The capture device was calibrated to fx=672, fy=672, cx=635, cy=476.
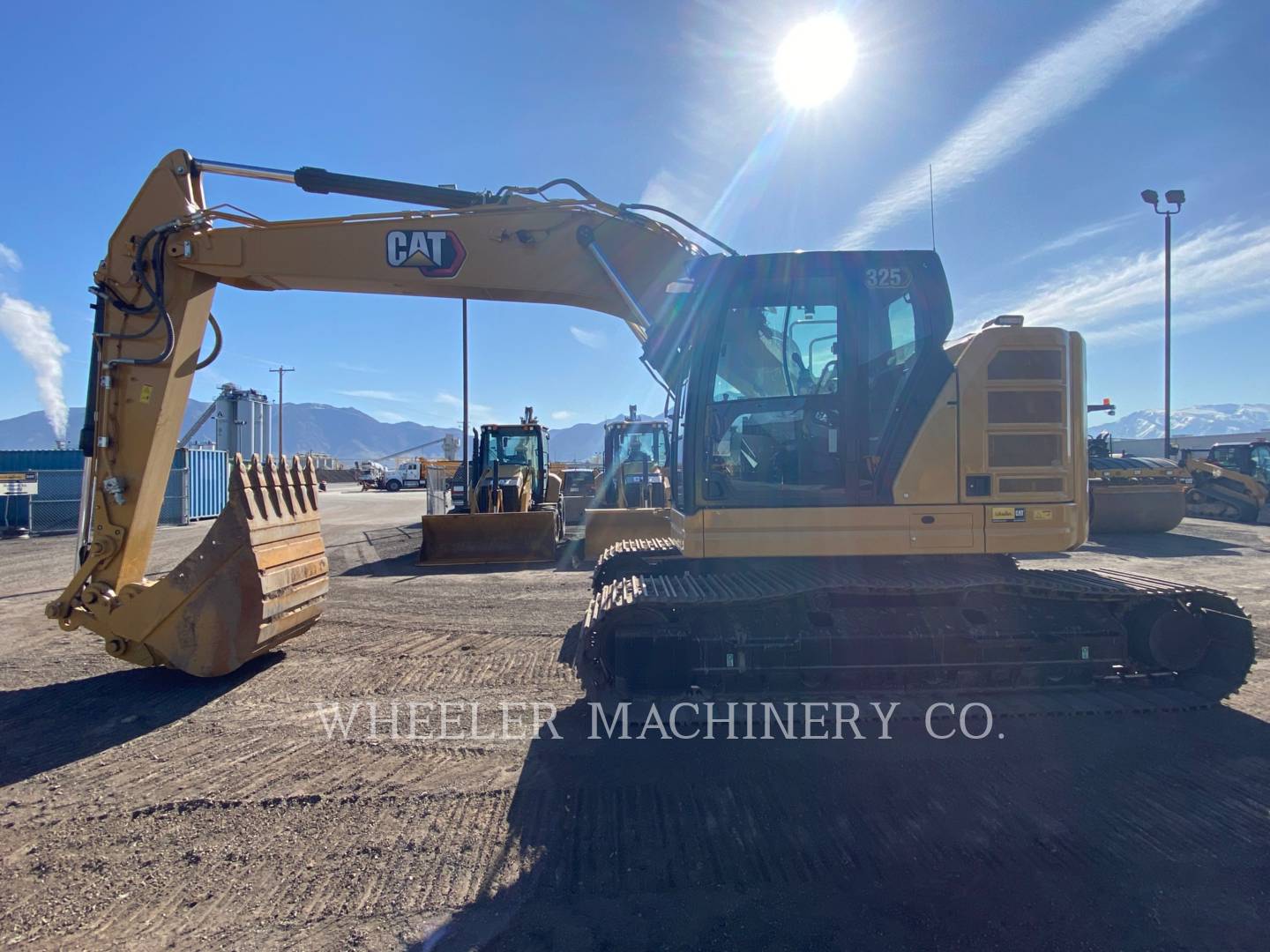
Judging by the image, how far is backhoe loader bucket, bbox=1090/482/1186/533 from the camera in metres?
15.3

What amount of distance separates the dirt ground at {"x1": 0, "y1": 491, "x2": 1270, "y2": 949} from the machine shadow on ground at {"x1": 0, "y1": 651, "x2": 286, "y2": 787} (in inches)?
1.0

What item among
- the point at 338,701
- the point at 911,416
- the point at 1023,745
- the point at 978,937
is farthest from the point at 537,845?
the point at 911,416

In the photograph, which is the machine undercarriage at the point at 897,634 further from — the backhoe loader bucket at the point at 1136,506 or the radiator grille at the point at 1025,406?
the backhoe loader bucket at the point at 1136,506

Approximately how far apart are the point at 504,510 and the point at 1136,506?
1430cm

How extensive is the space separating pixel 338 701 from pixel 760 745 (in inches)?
122

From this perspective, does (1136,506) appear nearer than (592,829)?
No

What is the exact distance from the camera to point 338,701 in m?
5.01

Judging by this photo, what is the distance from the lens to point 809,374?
449 centimetres

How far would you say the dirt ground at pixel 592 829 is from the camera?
2.65 metres

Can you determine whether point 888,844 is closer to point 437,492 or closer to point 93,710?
Result: point 93,710

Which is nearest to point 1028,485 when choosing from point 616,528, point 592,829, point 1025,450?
point 1025,450

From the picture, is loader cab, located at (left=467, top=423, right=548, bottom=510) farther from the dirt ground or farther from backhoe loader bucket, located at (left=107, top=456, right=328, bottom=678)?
the dirt ground

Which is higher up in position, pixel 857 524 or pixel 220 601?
pixel 857 524

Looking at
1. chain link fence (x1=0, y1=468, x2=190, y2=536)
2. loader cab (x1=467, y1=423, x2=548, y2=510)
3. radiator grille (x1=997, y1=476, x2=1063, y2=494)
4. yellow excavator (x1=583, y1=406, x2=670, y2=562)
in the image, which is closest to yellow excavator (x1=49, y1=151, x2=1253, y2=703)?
radiator grille (x1=997, y1=476, x2=1063, y2=494)
